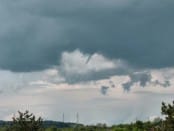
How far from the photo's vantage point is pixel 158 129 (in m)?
74.6

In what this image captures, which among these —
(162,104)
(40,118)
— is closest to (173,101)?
(162,104)

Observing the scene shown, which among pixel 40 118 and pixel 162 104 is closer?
pixel 162 104

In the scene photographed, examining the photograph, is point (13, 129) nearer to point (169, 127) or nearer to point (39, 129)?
point (39, 129)

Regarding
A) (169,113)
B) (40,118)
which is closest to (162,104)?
(169,113)

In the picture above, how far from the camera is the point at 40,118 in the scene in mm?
76938

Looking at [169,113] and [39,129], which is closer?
[169,113]

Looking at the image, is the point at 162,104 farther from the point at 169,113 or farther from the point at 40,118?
the point at 40,118

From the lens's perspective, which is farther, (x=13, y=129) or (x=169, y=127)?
(x=13, y=129)

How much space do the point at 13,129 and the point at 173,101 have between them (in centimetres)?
2388

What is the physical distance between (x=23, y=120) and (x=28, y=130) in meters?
1.63

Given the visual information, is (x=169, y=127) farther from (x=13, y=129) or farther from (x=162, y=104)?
(x=13, y=129)

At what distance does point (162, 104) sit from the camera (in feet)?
237

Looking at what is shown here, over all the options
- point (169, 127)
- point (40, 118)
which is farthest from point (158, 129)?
point (40, 118)

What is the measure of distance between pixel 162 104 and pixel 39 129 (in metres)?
19.7
